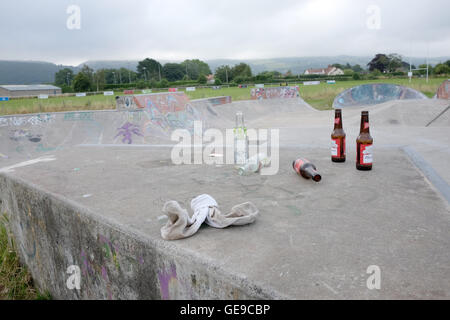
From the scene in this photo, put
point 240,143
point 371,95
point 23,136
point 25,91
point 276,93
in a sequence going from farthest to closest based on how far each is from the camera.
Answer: point 25,91
point 276,93
point 371,95
point 23,136
point 240,143

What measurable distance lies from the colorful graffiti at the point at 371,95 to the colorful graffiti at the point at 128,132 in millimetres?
15944

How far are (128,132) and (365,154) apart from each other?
10772 mm

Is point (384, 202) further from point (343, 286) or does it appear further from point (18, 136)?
point (18, 136)

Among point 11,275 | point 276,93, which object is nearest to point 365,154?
point 11,275

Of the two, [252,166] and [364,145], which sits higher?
[364,145]

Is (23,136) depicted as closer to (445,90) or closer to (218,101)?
(218,101)

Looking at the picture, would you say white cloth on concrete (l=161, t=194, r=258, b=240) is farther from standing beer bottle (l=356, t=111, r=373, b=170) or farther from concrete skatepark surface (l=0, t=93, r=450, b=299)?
standing beer bottle (l=356, t=111, r=373, b=170)

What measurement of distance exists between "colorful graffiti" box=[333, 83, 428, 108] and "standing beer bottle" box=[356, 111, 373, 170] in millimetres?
21447

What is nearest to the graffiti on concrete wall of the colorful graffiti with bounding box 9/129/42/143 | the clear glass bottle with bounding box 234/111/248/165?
the colorful graffiti with bounding box 9/129/42/143

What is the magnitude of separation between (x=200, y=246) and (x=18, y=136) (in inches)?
498

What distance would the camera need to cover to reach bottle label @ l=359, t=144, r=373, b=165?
3.33 m

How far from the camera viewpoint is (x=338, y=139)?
12.1 ft

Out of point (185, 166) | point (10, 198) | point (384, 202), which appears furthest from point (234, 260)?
point (10, 198)

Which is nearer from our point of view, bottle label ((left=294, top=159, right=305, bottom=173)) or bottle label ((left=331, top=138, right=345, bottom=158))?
bottle label ((left=294, top=159, right=305, bottom=173))
